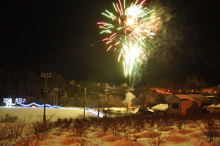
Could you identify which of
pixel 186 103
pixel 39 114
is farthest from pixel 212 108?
pixel 39 114

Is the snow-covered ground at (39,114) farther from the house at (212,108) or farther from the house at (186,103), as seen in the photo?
the house at (212,108)

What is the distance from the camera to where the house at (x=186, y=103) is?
24.1 meters

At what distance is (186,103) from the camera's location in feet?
79.4

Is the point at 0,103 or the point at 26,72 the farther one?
the point at 26,72

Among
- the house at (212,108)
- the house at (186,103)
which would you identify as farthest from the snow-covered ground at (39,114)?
the house at (212,108)

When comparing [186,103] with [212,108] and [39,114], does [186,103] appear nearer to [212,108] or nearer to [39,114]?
[212,108]

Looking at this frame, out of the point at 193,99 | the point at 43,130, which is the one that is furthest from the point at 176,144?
the point at 193,99

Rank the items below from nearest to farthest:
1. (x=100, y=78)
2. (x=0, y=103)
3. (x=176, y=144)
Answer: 1. (x=176, y=144)
2. (x=0, y=103)
3. (x=100, y=78)

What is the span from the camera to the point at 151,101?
1549 inches

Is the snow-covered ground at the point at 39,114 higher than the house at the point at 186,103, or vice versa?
the house at the point at 186,103

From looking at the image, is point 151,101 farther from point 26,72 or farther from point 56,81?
point 26,72

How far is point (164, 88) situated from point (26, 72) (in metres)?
40.4

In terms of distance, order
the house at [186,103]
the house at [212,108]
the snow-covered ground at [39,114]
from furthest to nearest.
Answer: the house at [186,103]
the snow-covered ground at [39,114]
the house at [212,108]

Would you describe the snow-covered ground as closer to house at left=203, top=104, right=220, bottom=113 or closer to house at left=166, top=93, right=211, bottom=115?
house at left=166, top=93, right=211, bottom=115
